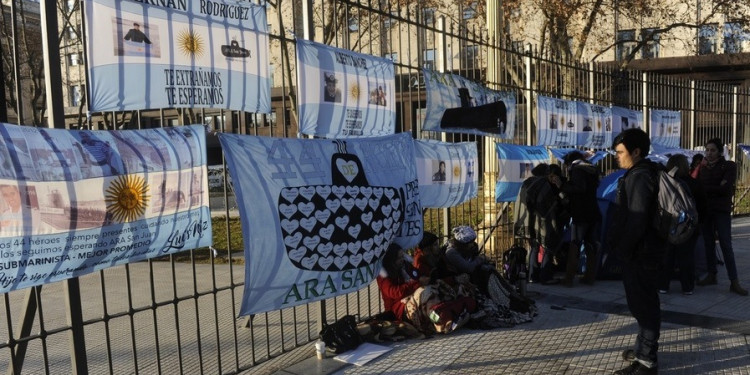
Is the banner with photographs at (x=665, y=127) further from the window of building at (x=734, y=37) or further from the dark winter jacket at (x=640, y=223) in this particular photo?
the window of building at (x=734, y=37)

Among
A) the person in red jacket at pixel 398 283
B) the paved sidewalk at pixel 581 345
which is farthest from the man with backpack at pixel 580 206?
the person in red jacket at pixel 398 283

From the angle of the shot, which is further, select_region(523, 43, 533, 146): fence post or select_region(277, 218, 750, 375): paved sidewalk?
select_region(523, 43, 533, 146): fence post

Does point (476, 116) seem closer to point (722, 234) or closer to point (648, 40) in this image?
point (722, 234)

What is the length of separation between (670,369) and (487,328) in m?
1.57

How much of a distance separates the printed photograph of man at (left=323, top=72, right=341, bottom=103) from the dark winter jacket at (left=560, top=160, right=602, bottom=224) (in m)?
3.45

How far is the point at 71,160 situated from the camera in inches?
114

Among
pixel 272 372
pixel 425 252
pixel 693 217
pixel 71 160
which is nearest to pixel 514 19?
pixel 425 252

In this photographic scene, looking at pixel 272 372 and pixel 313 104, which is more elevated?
pixel 313 104

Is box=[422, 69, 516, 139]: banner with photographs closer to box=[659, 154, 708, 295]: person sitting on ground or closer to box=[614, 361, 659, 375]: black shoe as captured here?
box=[659, 154, 708, 295]: person sitting on ground

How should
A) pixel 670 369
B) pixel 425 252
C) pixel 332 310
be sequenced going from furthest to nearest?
pixel 332 310 < pixel 425 252 < pixel 670 369

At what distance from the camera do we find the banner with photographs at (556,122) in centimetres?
775

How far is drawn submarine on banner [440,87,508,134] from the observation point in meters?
6.05

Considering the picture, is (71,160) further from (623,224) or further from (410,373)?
(623,224)

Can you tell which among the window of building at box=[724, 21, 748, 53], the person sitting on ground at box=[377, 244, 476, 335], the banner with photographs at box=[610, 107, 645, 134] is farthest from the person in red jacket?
Answer: the window of building at box=[724, 21, 748, 53]
